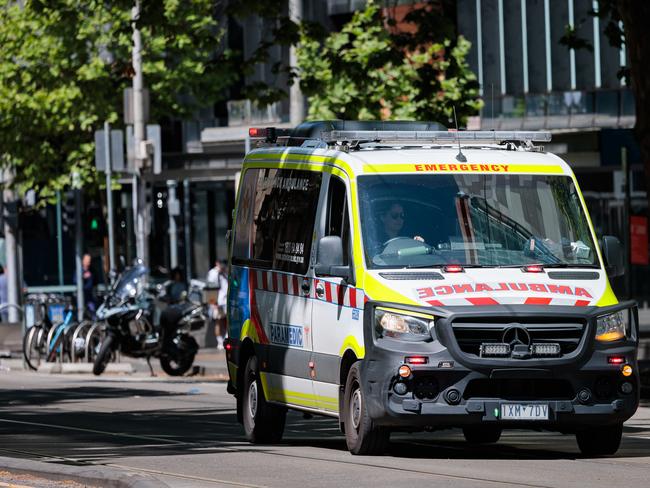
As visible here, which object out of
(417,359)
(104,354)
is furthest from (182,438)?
(104,354)

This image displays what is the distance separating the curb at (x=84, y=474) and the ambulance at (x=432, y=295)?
2.14m

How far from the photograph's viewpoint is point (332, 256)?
504 inches

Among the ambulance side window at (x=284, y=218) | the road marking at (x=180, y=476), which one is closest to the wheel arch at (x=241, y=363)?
the ambulance side window at (x=284, y=218)

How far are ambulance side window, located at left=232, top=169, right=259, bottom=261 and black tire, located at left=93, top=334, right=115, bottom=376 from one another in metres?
11.2

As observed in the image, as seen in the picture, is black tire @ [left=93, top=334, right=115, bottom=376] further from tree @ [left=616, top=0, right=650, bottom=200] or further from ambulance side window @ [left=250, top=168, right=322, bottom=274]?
ambulance side window @ [left=250, top=168, right=322, bottom=274]

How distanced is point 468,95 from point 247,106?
727 inches

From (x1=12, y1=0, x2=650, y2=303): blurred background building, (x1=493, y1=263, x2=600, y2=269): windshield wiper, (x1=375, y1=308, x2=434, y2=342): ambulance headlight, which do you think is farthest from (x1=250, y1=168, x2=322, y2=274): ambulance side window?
(x1=12, y1=0, x2=650, y2=303): blurred background building

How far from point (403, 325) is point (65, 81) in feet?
93.1

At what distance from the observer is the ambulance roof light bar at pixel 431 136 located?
13945 millimetres

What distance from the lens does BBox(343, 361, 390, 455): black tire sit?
12594 mm

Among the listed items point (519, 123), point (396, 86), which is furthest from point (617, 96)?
point (396, 86)

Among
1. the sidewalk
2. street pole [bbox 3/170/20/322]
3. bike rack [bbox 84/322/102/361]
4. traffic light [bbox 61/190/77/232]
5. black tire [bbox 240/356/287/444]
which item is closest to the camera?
black tire [bbox 240/356/287/444]

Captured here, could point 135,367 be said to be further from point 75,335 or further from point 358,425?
point 358,425

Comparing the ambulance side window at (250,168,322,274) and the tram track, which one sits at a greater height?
the ambulance side window at (250,168,322,274)
